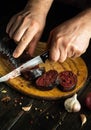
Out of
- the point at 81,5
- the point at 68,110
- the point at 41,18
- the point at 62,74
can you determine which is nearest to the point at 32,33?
the point at 41,18

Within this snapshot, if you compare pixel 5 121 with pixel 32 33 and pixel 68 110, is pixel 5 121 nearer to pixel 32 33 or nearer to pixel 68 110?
pixel 68 110

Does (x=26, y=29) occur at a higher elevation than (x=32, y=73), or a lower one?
higher

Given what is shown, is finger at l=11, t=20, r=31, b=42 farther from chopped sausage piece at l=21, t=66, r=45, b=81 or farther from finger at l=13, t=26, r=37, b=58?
chopped sausage piece at l=21, t=66, r=45, b=81

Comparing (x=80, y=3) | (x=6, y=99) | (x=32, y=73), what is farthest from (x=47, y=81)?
(x=80, y=3)

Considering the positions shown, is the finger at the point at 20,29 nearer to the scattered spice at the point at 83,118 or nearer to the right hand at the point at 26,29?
the right hand at the point at 26,29

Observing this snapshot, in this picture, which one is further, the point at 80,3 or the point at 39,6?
the point at 80,3

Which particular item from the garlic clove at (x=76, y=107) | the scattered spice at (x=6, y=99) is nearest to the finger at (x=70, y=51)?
the garlic clove at (x=76, y=107)

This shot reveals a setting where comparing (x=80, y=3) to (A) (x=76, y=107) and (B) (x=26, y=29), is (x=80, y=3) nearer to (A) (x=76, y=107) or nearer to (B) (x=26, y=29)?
(B) (x=26, y=29)
